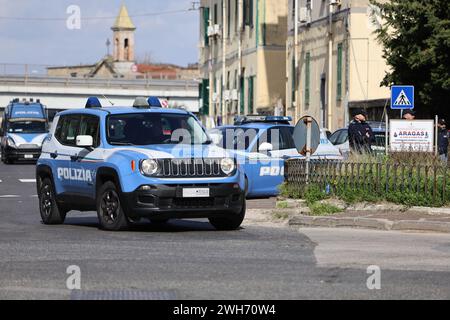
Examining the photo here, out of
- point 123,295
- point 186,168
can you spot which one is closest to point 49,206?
point 186,168

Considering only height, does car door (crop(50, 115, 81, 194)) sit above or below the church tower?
below

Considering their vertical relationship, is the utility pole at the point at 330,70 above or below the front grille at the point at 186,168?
above

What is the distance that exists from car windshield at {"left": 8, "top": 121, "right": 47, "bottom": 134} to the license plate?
36.8 meters

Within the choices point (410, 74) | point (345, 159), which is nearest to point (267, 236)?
point (345, 159)

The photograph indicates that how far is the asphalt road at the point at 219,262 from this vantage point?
10.2 meters

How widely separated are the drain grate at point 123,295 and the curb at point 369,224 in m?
7.49

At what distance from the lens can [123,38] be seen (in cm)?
18275

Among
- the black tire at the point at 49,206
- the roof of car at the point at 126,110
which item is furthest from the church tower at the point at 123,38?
the roof of car at the point at 126,110

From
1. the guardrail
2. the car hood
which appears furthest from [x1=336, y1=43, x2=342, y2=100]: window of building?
the guardrail

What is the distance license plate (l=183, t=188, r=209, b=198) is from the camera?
16.0 metres

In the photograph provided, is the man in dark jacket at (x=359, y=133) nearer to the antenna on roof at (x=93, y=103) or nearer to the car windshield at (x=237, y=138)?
the car windshield at (x=237, y=138)

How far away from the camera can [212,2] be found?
69.1m

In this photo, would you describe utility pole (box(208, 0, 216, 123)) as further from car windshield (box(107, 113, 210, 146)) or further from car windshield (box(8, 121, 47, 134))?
car windshield (box(107, 113, 210, 146))

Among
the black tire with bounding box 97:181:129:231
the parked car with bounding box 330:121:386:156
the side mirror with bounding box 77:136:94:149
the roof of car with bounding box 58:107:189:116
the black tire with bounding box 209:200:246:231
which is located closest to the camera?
the black tire with bounding box 97:181:129:231
